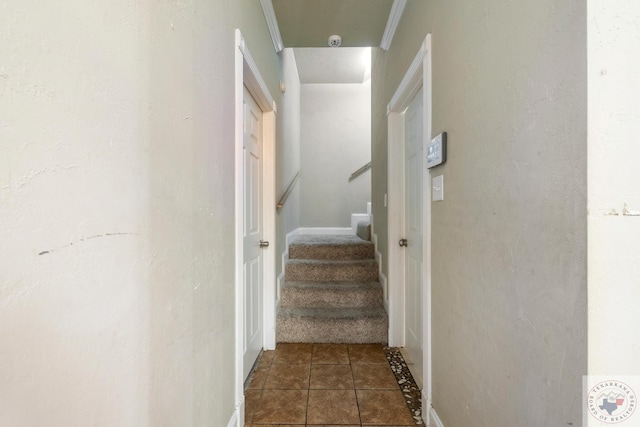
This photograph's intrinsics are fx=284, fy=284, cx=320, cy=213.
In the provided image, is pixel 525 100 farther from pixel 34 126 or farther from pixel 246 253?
pixel 246 253

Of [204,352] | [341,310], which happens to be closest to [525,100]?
[204,352]

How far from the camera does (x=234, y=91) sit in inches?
54.2

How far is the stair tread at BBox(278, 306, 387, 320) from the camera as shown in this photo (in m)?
2.48

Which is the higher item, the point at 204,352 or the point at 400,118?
the point at 400,118

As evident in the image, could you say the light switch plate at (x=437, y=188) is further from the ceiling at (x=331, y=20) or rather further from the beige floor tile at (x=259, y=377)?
the beige floor tile at (x=259, y=377)

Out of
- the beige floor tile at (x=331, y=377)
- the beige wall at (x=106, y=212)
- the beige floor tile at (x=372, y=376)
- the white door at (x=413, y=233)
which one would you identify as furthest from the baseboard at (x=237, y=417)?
the white door at (x=413, y=233)

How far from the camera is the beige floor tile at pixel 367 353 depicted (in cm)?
217

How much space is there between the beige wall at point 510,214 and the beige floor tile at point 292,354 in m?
1.08

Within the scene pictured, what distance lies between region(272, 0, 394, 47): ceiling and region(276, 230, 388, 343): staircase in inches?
77.9

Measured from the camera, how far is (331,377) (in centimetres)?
196

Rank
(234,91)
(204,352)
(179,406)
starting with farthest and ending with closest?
(234,91) < (204,352) < (179,406)

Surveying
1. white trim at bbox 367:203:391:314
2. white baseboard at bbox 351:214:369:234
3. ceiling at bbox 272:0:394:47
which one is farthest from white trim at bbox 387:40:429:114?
white baseboard at bbox 351:214:369:234

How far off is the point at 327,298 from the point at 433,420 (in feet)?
4.44

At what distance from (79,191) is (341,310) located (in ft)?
7.71
